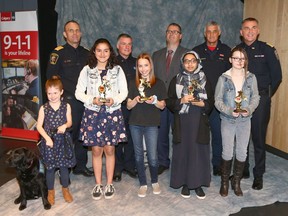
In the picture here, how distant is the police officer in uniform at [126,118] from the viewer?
3.77 meters

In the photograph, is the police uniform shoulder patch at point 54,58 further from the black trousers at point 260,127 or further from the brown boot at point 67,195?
the black trousers at point 260,127

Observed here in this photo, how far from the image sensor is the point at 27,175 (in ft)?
10.6

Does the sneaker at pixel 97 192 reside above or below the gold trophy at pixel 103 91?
below

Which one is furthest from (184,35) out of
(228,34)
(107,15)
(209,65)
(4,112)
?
(4,112)

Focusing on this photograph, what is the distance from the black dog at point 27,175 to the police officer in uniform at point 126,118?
0.98 metres

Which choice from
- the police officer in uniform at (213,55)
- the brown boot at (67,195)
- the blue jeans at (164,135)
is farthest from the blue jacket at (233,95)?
the brown boot at (67,195)

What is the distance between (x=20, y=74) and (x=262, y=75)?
4.07 metres

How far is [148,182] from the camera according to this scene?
3.98 meters

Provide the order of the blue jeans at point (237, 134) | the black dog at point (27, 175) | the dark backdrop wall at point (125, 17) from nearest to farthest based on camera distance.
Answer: the black dog at point (27, 175)
the blue jeans at point (237, 134)
the dark backdrop wall at point (125, 17)

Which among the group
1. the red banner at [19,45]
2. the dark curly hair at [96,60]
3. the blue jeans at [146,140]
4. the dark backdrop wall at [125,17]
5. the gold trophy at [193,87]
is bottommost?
the blue jeans at [146,140]

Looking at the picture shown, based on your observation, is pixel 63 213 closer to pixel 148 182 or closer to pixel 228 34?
pixel 148 182

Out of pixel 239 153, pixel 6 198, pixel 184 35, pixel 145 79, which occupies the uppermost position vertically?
pixel 184 35

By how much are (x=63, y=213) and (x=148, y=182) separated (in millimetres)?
1153

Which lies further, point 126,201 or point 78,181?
point 78,181
